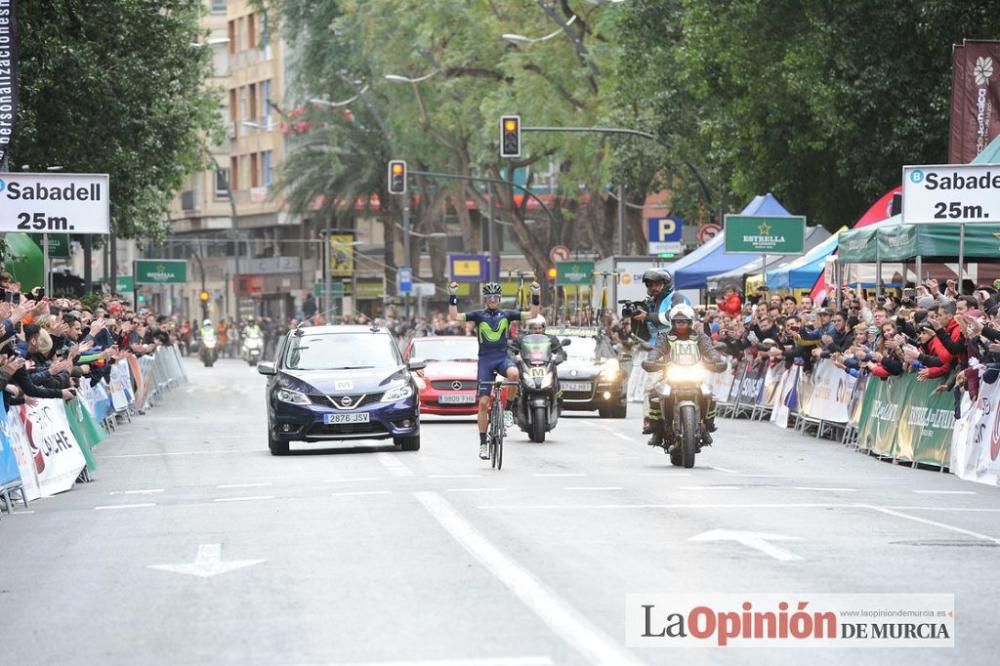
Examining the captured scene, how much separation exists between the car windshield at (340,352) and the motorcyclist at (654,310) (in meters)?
4.49

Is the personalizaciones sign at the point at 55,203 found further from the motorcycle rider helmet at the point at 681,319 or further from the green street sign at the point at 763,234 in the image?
the green street sign at the point at 763,234

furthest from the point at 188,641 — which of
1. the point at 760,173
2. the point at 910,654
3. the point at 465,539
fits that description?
the point at 760,173

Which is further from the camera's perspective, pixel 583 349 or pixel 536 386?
pixel 583 349

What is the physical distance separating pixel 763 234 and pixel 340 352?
1437cm

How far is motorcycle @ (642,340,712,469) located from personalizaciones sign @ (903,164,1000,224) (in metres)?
5.59

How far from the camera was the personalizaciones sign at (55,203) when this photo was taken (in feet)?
99.2

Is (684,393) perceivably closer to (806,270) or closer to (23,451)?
(23,451)

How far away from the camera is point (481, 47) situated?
6197 cm

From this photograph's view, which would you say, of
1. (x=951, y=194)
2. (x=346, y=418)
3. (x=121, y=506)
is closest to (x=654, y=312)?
(x=346, y=418)

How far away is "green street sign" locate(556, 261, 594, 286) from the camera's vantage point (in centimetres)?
5975

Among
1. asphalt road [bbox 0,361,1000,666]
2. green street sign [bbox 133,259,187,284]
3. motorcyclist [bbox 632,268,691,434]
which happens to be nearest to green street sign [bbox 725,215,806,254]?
asphalt road [bbox 0,361,1000,666]

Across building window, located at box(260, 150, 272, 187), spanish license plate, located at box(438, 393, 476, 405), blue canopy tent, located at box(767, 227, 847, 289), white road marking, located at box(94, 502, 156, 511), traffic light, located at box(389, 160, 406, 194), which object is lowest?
spanish license plate, located at box(438, 393, 476, 405)

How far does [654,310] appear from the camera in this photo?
22828mm

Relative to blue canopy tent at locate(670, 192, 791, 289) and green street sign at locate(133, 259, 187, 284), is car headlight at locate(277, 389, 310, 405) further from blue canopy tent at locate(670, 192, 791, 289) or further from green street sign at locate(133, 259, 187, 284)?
green street sign at locate(133, 259, 187, 284)
